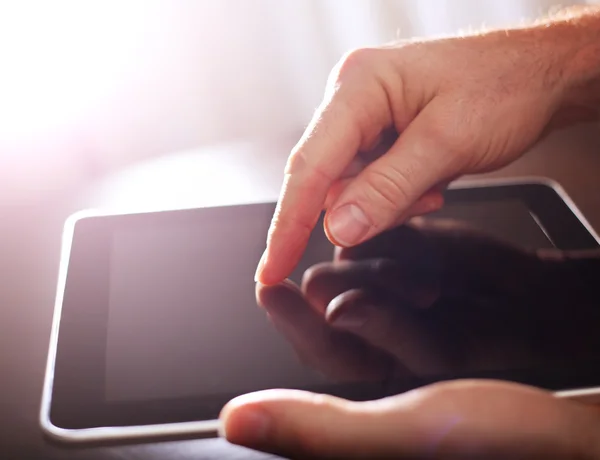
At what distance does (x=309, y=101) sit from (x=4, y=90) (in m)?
0.45

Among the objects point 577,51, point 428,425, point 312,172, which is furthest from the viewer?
point 577,51

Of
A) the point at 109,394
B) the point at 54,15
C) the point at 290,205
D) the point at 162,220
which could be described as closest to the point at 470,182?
the point at 290,205

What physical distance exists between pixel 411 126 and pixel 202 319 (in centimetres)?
26

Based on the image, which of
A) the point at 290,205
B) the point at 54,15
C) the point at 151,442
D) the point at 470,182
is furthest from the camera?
the point at 54,15

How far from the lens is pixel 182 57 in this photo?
0.89 m

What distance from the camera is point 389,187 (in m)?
0.53

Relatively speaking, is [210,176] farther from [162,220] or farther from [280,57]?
[280,57]

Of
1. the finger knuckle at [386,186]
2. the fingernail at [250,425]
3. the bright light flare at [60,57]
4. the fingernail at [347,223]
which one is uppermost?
the bright light flare at [60,57]

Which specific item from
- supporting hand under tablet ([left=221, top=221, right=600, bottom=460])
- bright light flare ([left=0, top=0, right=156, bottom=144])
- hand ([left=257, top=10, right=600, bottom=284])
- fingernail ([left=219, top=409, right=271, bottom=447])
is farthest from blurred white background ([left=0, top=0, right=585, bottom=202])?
fingernail ([left=219, top=409, right=271, bottom=447])

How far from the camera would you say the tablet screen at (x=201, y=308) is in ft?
1.39

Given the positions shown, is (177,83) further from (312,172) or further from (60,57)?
(312,172)

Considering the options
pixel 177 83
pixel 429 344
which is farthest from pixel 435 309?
pixel 177 83

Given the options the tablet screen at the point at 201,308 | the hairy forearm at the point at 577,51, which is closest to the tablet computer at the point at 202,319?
the tablet screen at the point at 201,308

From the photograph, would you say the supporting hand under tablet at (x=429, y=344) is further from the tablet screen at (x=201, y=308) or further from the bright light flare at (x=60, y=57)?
the bright light flare at (x=60, y=57)
